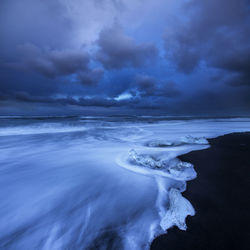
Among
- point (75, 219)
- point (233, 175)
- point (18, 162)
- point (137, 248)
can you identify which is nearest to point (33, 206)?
point (75, 219)

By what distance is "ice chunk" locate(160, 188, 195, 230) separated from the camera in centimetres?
155

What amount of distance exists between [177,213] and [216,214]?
1.76 feet

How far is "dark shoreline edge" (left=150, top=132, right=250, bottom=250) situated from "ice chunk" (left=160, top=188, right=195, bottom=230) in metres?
0.06

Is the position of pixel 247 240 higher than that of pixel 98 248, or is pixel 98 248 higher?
pixel 247 240

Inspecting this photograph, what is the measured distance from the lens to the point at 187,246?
1330 millimetres

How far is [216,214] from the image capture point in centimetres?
169

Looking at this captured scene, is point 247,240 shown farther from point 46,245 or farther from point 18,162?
point 18,162

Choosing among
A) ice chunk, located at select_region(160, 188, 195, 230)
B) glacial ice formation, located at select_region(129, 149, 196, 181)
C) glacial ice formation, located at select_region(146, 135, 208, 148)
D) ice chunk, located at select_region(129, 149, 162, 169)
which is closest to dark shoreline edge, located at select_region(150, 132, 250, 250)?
ice chunk, located at select_region(160, 188, 195, 230)

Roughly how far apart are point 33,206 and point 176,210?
212 cm

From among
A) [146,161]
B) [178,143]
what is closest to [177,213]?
[146,161]

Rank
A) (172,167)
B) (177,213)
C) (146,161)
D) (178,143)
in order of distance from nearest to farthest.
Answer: (177,213) → (172,167) → (146,161) → (178,143)

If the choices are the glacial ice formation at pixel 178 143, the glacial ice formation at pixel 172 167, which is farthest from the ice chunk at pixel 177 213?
the glacial ice formation at pixel 178 143

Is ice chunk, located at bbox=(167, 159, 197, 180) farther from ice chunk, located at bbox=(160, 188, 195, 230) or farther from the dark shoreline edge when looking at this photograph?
ice chunk, located at bbox=(160, 188, 195, 230)

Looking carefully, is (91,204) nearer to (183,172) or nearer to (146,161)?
(146,161)
